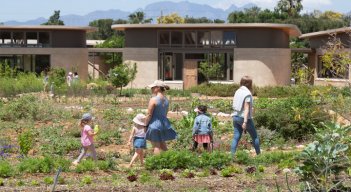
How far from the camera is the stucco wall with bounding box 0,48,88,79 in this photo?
48.5 metres

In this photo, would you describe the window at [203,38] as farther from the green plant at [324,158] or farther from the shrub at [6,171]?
the green plant at [324,158]

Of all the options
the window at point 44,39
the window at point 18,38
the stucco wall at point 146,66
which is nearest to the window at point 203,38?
the stucco wall at point 146,66

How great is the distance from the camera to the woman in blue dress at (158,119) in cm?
1208

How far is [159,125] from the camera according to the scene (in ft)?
40.3

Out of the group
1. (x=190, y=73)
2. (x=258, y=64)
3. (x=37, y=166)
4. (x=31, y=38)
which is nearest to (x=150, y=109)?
(x=37, y=166)

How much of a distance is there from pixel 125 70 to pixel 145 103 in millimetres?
6009

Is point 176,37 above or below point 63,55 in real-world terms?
above

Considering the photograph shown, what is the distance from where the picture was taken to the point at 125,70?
112ft

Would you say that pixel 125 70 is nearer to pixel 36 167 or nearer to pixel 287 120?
pixel 287 120

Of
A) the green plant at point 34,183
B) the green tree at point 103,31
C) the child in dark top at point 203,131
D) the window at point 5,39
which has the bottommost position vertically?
the green plant at point 34,183

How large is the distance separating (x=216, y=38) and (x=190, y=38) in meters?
1.68

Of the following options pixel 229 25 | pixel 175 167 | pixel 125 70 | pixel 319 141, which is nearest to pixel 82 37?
pixel 229 25

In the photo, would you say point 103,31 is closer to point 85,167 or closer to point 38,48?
point 38,48

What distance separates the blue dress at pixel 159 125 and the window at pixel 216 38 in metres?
31.9
